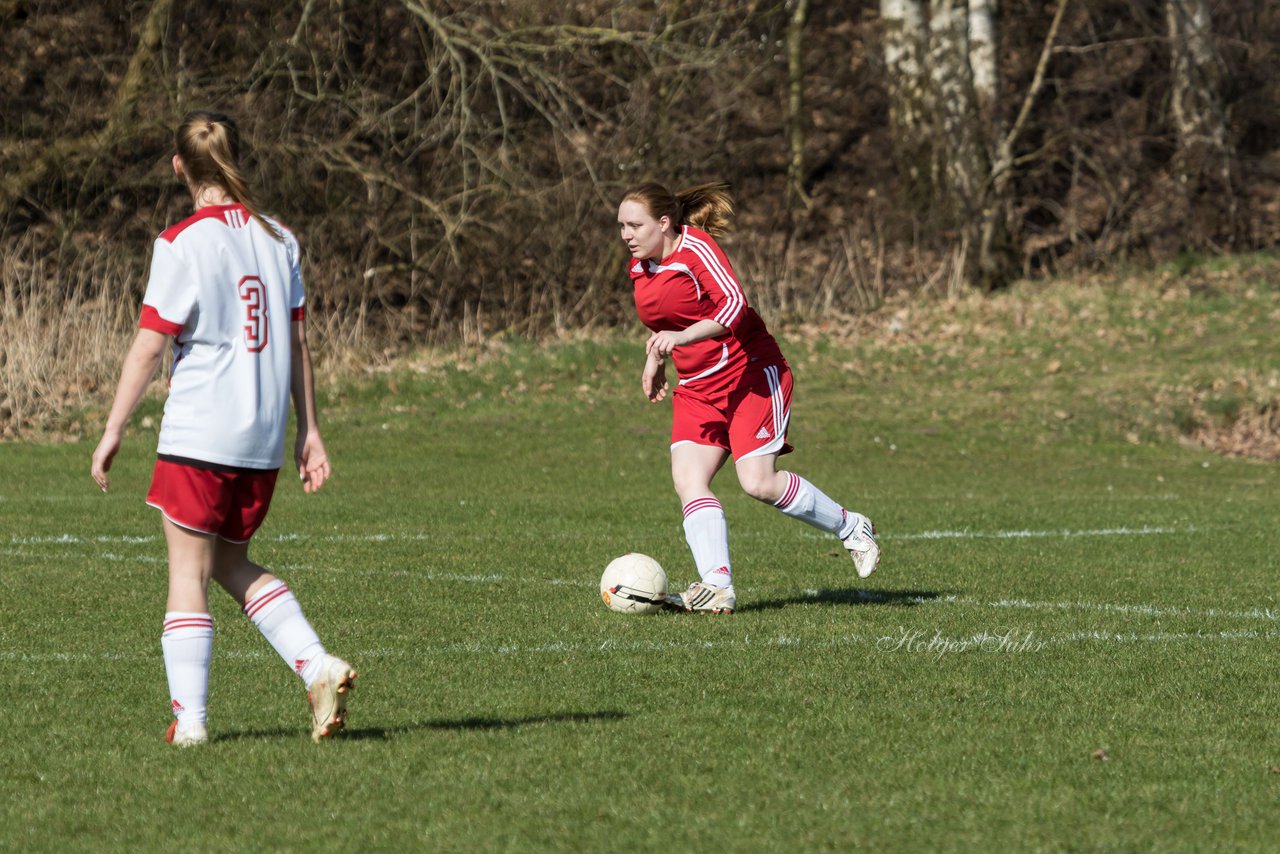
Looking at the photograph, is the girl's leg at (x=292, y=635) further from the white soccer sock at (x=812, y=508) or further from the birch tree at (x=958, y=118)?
the birch tree at (x=958, y=118)

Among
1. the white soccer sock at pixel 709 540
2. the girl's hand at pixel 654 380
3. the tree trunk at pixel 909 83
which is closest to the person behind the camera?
the girl's hand at pixel 654 380

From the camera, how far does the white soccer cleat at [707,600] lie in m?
8.19

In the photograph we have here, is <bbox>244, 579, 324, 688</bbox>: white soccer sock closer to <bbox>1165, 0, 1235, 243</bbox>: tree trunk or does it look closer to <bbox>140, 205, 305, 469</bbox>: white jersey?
<bbox>140, 205, 305, 469</bbox>: white jersey

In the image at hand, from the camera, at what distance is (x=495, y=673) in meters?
6.65

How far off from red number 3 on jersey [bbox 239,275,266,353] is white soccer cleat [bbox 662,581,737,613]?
3.46 m

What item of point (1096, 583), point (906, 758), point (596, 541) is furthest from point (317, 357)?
point (906, 758)

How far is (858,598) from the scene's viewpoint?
8.77 metres

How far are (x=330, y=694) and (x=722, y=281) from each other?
3.47 m

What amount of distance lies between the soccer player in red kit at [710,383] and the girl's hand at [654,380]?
1 centimetres

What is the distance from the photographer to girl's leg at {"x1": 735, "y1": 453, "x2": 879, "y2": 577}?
835cm

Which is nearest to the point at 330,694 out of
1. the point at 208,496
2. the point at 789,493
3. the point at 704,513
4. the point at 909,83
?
the point at 208,496

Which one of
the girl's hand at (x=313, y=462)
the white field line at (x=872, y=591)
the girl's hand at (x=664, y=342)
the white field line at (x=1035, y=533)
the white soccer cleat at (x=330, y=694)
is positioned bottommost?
the white field line at (x=1035, y=533)

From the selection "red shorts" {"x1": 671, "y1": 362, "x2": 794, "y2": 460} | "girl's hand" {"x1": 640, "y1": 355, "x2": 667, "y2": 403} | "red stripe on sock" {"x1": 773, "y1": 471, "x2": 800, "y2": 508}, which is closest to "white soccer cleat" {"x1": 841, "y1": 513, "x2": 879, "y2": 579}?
"red stripe on sock" {"x1": 773, "y1": 471, "x2": 800, "y2": 508}

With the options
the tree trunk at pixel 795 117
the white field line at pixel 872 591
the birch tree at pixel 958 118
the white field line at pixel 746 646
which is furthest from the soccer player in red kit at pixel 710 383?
the tree trunk at pixel 795 117
